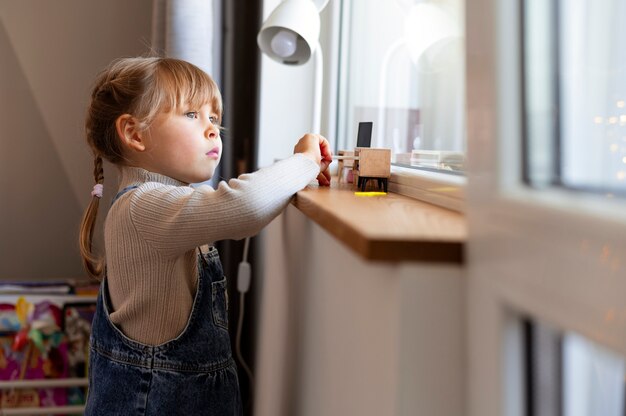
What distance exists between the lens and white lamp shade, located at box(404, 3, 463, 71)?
3.55ft

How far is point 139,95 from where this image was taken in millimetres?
1148

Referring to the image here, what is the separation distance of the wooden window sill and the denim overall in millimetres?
297

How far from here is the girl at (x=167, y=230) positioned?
0.98 metres

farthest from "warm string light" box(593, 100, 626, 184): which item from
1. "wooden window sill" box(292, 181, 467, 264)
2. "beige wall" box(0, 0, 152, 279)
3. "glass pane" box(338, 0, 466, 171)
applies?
"beige wall" box(0, 0, 152, 279)

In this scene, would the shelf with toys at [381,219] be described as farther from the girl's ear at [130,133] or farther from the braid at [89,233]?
the braid at [89,233]

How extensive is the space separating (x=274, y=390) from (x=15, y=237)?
4.92ft

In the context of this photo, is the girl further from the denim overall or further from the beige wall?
the beige wall

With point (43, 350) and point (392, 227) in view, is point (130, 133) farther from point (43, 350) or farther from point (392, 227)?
point (43, 350)

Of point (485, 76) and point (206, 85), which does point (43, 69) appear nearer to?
point (206, 85)

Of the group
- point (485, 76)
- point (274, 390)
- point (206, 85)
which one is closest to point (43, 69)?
point (206, 85)

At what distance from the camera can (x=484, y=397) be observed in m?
0.51

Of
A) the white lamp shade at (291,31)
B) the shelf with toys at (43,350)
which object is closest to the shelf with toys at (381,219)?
the white lamp shade at (291,31)

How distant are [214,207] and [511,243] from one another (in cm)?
54

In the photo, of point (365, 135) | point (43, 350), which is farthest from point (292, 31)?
point (43, 350)
